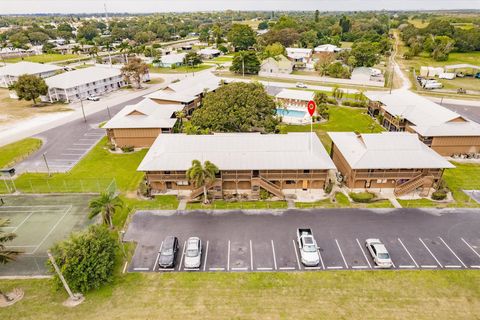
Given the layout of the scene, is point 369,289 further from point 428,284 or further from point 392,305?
point 428,284

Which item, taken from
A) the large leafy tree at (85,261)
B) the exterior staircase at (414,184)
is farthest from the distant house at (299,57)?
the large leafy tree at (85,261)

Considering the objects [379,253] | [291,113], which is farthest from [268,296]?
[291,113]

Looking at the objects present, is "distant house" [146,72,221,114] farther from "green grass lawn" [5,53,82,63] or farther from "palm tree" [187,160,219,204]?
"green grass lawn" [5,53,82,63]

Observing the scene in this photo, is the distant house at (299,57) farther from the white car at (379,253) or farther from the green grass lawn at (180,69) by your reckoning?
the white car at (379,253)

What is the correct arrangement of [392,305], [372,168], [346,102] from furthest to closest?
[346,102]
[372,168]
[392,305]

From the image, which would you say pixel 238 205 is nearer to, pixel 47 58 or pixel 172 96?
pixel 172 96

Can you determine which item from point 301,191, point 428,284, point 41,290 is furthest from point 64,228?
point 428,284
